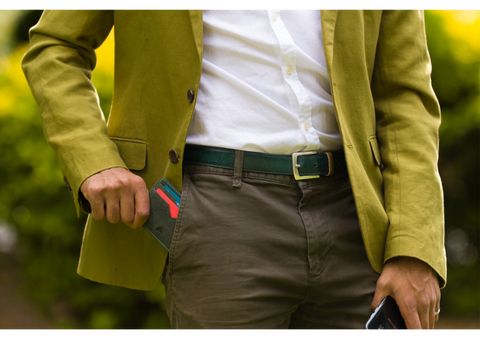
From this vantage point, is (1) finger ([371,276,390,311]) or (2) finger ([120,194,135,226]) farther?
(1) finger ([371,276,390,311])

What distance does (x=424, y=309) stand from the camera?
5.27 ft

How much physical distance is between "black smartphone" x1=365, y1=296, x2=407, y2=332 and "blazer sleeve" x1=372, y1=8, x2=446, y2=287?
0.47 feet

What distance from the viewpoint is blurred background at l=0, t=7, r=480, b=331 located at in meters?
3.32

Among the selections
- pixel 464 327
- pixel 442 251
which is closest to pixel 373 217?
pixel 442 251

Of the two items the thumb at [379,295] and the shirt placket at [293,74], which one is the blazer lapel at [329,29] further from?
the thumb at [379,295]

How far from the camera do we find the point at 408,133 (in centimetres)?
177

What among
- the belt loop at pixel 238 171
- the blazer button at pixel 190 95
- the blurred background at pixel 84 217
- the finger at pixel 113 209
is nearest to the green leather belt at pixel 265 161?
the belt loop at pixel 238 171

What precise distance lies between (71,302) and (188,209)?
2.26 meters

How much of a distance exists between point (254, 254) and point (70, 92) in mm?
743

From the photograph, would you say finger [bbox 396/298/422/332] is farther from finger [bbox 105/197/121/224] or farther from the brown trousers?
finger [bbox 105/197/121/224]

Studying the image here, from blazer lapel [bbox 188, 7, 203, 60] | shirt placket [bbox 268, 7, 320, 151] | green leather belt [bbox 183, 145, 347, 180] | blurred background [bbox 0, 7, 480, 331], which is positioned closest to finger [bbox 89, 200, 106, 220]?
green leather belt [bbox 183, 145, 347, 180]

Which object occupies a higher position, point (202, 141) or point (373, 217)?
point (202, 141)

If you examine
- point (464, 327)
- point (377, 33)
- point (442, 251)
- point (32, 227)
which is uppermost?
point (377, 33)
